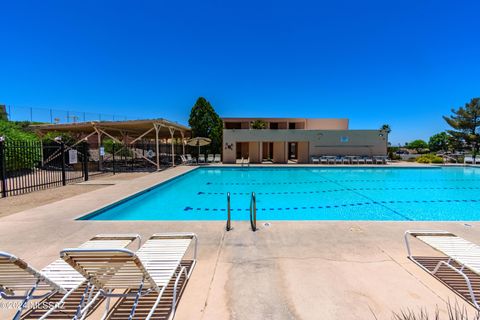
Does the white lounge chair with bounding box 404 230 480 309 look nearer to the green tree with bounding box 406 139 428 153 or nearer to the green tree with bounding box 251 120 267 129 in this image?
the green tree with bounding box 251 120 267 129

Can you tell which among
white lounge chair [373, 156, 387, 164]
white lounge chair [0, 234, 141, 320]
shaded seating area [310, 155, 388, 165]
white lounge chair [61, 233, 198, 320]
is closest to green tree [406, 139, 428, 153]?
white lounge chair [373, 156, 387, 164]

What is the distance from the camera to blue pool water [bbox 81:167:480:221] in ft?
24.2

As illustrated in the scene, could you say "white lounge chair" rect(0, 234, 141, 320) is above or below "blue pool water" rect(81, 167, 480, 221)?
above

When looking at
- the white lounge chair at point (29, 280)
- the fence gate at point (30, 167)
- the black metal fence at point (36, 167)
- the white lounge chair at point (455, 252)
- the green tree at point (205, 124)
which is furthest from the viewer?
the green tree at point (205, 124)

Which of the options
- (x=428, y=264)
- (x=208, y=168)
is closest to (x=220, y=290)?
(x=428, y=264)

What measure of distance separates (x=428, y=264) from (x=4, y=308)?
5055mm

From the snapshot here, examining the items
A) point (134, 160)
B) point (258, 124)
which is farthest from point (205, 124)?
point (134, 160)

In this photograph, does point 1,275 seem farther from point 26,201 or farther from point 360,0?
point 360,0

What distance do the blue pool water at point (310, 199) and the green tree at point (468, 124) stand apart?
81.6 feet

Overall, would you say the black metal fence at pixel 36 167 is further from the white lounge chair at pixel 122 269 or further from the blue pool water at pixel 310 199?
the white lounge chair at pixel 122 269

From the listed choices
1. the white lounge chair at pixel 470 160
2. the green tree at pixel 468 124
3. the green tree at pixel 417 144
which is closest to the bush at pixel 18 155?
the white lounge chair at pixel 470 160

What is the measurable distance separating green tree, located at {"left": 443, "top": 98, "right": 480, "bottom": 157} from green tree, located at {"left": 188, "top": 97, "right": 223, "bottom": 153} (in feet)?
111

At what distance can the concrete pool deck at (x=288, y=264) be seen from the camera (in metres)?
2.39

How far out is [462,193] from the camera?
34.1 feet
